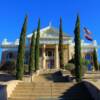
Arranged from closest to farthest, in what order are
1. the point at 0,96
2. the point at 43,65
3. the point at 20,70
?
the point at 0,96
the point at 20,70
the point at 43,65

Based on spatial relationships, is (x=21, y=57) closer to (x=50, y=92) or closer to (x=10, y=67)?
(x=50, y=92)

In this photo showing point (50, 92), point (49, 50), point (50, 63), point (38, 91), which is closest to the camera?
point (50, 92)

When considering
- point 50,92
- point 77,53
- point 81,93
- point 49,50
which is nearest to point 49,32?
point 49,50

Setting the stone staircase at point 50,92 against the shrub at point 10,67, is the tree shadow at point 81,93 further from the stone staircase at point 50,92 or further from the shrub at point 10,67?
the shrub at point 10,67

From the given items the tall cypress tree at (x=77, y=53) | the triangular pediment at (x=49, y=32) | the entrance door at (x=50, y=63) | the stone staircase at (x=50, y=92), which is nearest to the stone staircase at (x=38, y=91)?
the stone staircase at (x=50, y=92)

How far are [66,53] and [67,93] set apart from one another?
3618 centimetres

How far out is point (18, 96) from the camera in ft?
44.5

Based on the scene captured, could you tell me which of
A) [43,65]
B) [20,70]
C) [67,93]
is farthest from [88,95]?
[43,65]

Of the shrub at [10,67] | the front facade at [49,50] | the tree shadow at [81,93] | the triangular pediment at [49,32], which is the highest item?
the triangular pediment at [49,32]

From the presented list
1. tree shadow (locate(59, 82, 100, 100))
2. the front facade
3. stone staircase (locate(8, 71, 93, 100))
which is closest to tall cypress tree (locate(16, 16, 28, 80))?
stone staircase (locate(8, 71, 93, 100))

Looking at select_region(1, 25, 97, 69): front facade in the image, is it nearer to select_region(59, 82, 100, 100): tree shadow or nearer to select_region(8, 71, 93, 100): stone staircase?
select_region(8, 71, 93, 100): stone staircase

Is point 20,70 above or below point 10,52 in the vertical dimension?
below

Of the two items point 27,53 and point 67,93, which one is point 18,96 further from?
point 27,53

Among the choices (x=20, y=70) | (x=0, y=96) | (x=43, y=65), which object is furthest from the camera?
(x=43, y=65)
